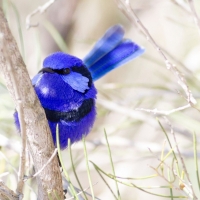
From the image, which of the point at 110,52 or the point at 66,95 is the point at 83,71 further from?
the point at 110,52

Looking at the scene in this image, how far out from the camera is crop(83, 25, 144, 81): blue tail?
2.23 meters

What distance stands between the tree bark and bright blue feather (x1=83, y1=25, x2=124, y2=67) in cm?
102

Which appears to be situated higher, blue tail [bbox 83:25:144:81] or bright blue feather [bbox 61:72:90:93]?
bright blue feather [bbox 61:72:90:93]

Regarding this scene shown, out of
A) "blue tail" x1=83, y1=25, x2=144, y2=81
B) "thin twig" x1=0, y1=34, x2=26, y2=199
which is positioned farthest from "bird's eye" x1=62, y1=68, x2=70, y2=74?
"thin twig" x1=0, y1=34, x2=26, y2=199

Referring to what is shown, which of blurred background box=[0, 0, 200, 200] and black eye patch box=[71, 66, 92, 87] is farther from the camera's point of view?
blurred background box=[0, 0, 200, 200]

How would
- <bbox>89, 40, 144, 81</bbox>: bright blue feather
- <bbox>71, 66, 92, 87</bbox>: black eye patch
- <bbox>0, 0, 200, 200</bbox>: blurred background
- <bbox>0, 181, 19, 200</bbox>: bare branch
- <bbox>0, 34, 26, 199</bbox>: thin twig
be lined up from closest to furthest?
<bbox>0, 34, 26, 199</bbox>: thin twig, <bbox>0, 181, 19, 200</bbox>: bare branch, <bbox>71, 66, 92, 87</bbox>: black eye patch, <bbox>89, 40, 144, 81</bbox>: bright blue feather, <bbox>0, 0, 200, 200</bbox>: blurred background

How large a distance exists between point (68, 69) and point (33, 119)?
22.5 inches

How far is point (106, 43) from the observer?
7.47 feet

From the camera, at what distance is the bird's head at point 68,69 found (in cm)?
178

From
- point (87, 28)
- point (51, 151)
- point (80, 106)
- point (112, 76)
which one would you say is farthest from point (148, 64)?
point (51, 151)

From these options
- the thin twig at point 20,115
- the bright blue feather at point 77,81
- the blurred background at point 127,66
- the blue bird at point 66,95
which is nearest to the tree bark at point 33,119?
the thin twig at point 20,115

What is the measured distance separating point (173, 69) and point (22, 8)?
2685 mm

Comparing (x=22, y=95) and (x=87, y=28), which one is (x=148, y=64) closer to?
(x=87, y=28)

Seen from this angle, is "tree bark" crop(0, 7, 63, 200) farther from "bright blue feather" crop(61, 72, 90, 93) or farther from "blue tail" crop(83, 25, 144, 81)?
"blue tail" crop(83, 25, 144, 81)
